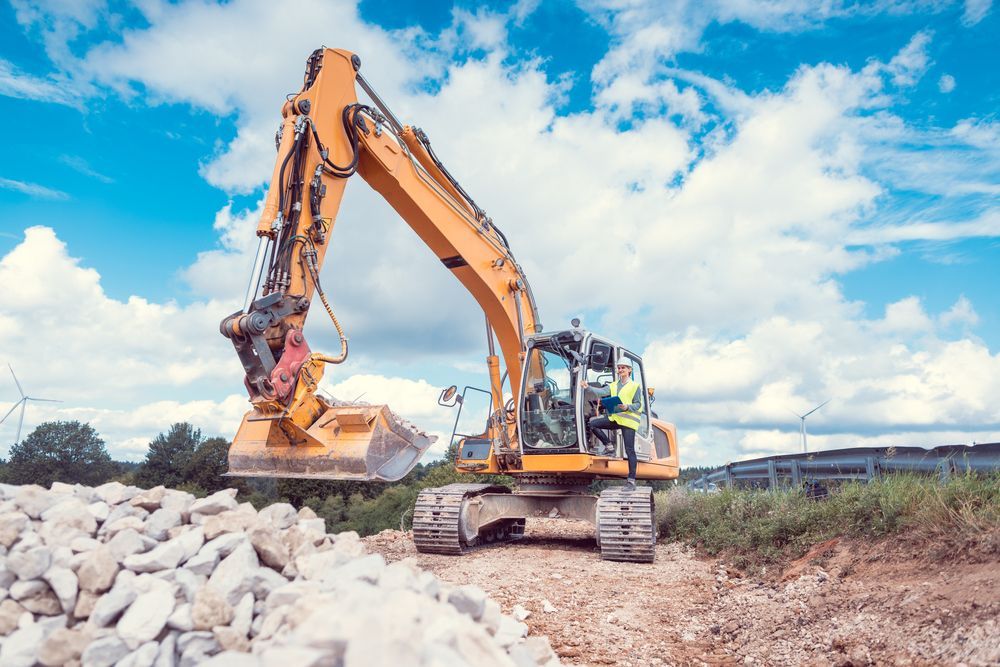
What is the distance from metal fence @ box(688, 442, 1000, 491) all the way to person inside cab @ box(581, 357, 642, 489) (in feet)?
6.90

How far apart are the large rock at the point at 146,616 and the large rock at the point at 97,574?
0.27 meters

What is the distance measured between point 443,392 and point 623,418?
234 centimetres

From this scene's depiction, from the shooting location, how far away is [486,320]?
1030 cm

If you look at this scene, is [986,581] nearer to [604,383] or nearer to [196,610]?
[196,610]

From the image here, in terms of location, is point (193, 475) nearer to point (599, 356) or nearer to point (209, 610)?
point (599, 356)

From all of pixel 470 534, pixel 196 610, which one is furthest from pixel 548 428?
pixel 196 610

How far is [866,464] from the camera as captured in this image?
9055 mm

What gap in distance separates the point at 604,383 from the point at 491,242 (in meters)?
2.49

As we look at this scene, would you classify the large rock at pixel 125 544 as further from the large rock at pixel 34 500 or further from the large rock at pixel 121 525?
the large rock at pixel 34 500

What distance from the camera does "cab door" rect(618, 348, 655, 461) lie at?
32.6 feet

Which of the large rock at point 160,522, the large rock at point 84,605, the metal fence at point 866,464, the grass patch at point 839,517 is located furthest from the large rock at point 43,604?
the metal fence at point 866,464

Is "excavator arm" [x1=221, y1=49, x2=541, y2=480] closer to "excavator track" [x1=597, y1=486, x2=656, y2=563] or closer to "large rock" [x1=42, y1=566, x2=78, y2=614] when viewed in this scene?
"excavator track" [x1=597, y1=486, x2=656, y2=563]

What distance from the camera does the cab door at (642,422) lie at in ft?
32.6

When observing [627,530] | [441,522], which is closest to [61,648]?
[441,522]
